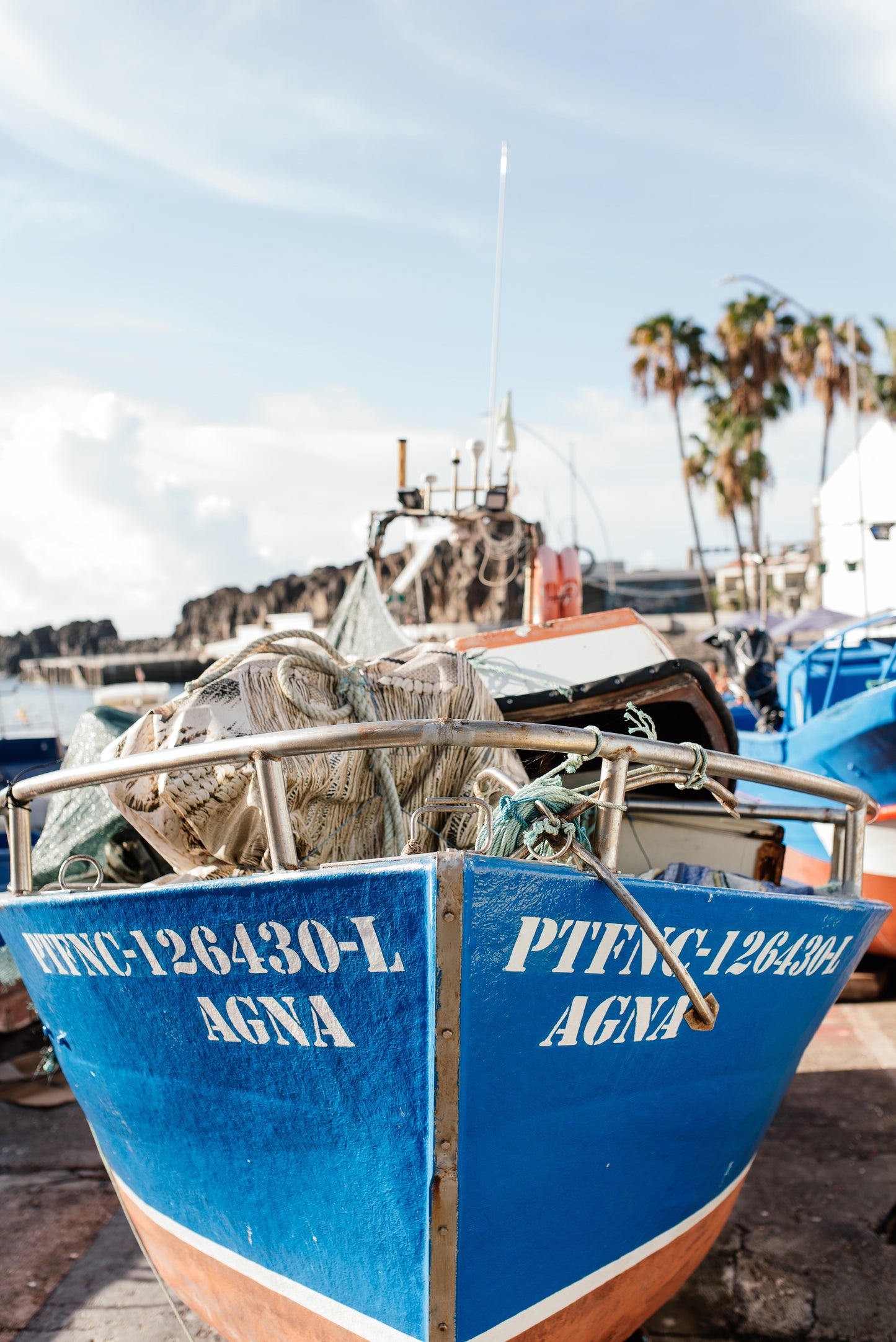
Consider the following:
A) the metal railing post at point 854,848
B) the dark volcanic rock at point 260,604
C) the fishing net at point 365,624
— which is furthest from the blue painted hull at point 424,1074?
the dark volcanic rock at point 260,604

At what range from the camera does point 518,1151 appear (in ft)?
8.46

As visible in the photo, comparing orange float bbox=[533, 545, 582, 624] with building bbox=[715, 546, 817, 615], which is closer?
orange float bbox=[533, 545, 582, 624]

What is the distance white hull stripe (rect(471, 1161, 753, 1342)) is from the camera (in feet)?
8.95

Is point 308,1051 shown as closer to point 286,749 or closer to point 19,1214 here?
point 286,749

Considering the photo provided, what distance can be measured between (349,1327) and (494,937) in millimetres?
1351

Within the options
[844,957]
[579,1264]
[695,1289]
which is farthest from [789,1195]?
[579,1264]

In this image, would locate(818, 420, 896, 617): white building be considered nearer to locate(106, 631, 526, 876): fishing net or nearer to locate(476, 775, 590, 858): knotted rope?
locate(106, 631, 526, 876): fishing net

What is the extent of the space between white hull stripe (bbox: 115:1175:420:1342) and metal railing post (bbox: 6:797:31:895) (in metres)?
1.21

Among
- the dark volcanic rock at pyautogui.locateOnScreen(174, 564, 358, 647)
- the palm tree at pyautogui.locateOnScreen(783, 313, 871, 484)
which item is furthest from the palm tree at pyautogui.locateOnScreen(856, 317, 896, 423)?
the dark volcanic rock at pyautogui.locateOnScreen(174, 564, 358, 647)

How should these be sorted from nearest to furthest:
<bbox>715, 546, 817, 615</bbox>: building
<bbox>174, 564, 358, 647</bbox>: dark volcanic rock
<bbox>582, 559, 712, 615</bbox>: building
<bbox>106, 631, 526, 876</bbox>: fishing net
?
<bbox>106, 631, 526, 876</bbox>: fishing net
<bbox>715, 546, 817, 615</bbox>: building
<bbox>582, 559, 712, 615</bbox>: building
<bbox>174, 564, 358, 647</bbox>: dark volcanic rock

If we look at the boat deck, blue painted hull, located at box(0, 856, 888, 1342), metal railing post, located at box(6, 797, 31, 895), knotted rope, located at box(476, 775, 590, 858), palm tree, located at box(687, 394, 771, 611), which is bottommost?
the boat deck

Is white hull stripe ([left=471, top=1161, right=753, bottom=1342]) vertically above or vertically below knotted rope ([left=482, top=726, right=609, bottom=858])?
below

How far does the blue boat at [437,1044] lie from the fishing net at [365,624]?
4.16 metres

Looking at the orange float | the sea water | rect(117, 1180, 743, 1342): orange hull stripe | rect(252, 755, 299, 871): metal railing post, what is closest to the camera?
rect(252, 755, 299, 871): metal railing post
